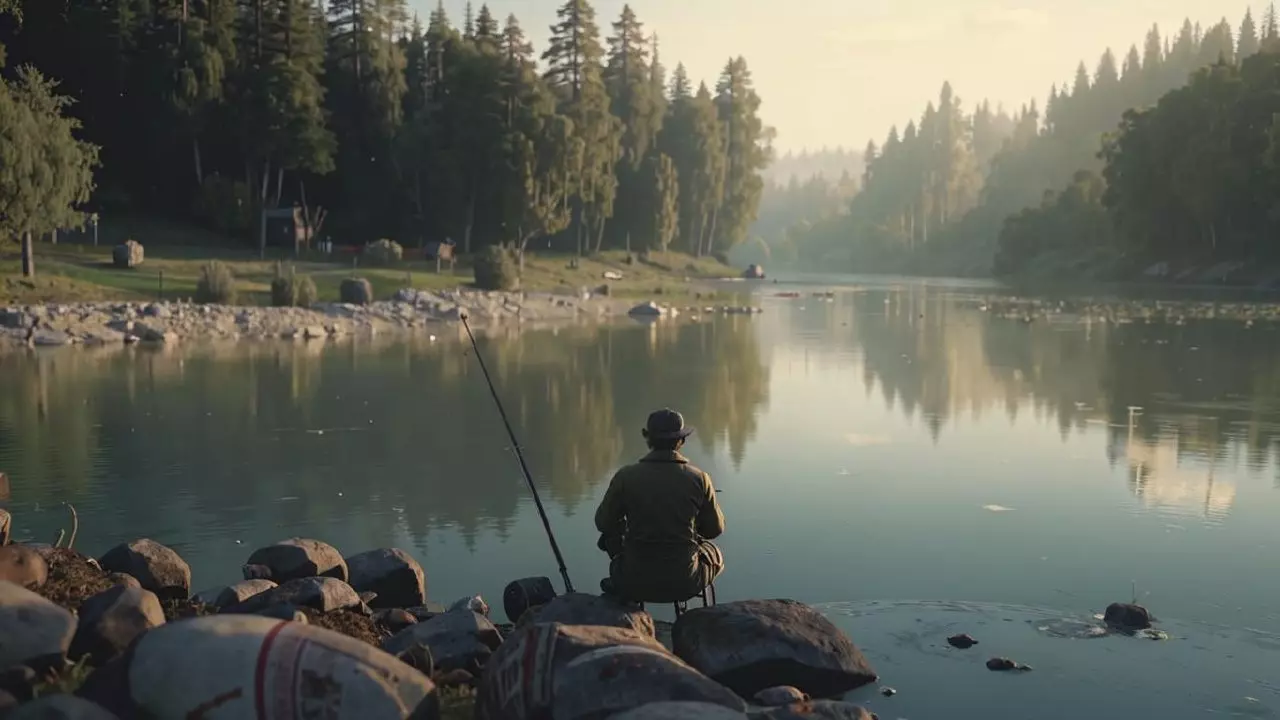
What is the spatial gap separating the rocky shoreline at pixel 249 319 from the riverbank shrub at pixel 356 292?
1.89 feet

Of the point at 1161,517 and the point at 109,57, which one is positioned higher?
the point at 109,57

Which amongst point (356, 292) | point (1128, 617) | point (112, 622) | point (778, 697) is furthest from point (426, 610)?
point (356, 292)

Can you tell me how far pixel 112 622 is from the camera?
260 inches

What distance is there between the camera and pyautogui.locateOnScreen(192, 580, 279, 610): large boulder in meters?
8.51

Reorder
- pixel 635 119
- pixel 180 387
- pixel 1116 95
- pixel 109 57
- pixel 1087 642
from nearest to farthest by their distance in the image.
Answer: pixel 1087 642 → pixel 180 387 → pixel 109 57 → pixel 635 119 → pixel 1116 95

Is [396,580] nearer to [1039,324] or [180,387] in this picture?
[180,387]

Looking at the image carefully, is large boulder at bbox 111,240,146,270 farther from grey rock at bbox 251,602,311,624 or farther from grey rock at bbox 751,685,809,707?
grey rock at bbox 751,685,809,707

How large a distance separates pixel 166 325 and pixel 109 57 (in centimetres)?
3628

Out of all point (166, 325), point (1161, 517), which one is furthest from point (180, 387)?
point (1161, 517)

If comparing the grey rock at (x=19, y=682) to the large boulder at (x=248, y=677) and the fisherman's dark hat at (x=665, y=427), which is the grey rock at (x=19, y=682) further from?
the fisherman's dark hat at (x=665, y=427)

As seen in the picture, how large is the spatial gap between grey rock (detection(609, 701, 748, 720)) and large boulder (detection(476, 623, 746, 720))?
11.7 inches

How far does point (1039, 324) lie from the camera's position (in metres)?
46.8

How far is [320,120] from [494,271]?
52.8ft

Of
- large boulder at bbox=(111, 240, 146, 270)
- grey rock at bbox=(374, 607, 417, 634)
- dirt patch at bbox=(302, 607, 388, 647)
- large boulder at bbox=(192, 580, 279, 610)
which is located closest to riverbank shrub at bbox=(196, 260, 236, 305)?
large boulder at bbox=(111, 240, 146, 270)
